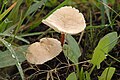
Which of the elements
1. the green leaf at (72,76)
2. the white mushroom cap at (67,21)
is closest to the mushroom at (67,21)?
the white mushroom cap at (67,21)

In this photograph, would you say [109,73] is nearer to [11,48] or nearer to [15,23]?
[11,48]

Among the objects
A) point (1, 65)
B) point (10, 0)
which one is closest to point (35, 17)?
point (10, 0)

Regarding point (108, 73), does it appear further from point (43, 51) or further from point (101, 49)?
point (43, 51)

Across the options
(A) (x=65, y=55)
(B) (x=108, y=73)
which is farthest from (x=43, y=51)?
(B) (x=108, y=73)

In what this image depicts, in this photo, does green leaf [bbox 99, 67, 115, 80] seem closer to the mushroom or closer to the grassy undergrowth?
the grassy undergrowth

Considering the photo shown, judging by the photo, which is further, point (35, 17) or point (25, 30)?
point (35, 17)

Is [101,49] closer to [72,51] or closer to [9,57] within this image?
[72,51]

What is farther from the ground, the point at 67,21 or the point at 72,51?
the point at 67,21
